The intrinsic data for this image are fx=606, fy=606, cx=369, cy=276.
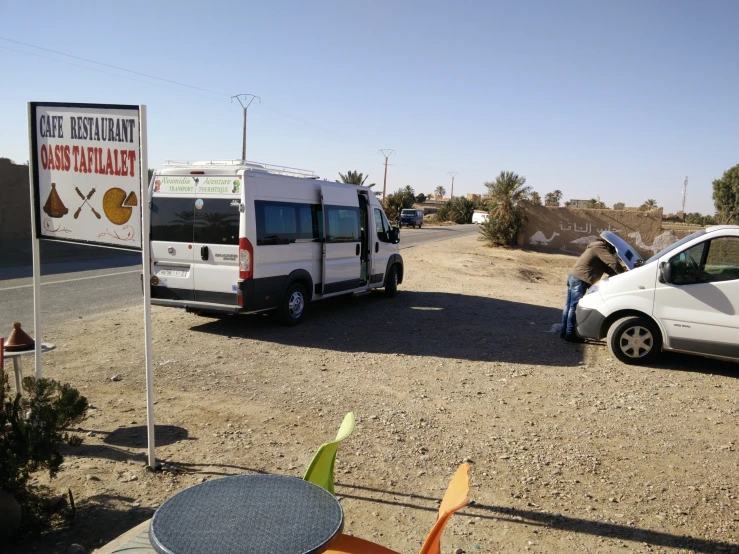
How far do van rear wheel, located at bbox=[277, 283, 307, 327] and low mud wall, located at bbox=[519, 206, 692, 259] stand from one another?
2191 cm

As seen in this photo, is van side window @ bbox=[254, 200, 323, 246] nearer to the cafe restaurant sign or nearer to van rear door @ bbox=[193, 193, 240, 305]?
van rear door @ bbox=[193, 193, 240, 305]

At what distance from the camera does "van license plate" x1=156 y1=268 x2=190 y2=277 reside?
8805 millimetres

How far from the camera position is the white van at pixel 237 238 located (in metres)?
8.47

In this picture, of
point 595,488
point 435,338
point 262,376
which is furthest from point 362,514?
point 435,338

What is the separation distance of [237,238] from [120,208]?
4130mm

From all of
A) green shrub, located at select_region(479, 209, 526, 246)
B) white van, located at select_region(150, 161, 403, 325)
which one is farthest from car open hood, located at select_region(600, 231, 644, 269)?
green shrub, located at select_region(479, 209, 526, 246)

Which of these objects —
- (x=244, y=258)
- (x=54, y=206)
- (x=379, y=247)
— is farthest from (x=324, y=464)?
(x=379, y=247)

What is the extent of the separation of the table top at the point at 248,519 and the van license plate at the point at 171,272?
6313 millimetres

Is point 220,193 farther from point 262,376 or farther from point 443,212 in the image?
point 443,212

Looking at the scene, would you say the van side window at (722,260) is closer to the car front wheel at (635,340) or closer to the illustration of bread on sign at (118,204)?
the car front wheel at (635,340)

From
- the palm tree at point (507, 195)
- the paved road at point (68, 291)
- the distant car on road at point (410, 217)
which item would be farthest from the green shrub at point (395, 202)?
the paved road at point (68, 291)

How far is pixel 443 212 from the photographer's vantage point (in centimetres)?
7156

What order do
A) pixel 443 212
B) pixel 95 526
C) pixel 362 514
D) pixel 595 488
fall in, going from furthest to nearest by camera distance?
1. pixel 443 212
2. pixel 595 488
3. pixel 362 514
4. pixel 95 526

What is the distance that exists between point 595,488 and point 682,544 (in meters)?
0.77
